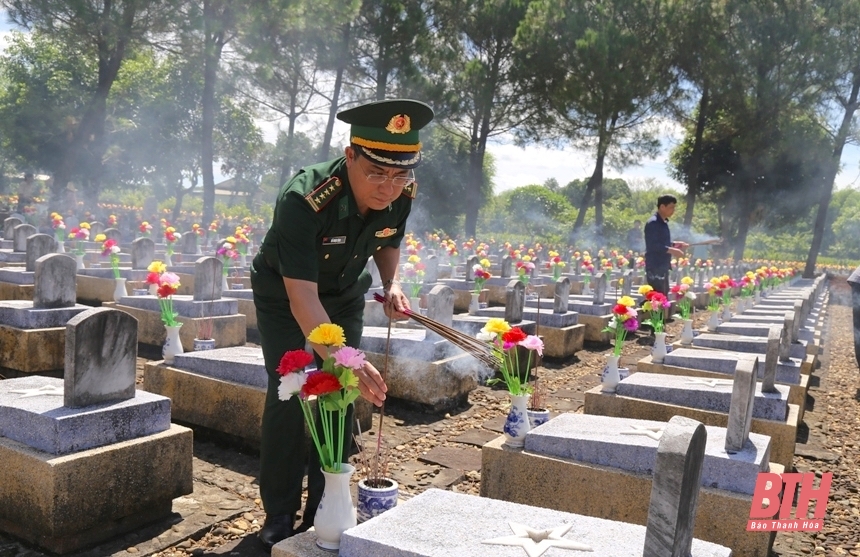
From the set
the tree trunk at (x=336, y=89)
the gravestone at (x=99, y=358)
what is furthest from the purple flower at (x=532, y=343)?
the tree trunk at (x=336, y=89)

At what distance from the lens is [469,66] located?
960 inches

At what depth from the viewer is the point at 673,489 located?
1.87 meters

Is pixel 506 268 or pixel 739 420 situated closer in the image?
pixel 739 420

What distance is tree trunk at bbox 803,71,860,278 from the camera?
26.2 meters

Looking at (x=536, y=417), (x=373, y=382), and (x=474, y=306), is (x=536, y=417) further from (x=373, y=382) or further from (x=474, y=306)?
(x=474, y=306)

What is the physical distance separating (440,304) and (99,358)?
11.4ft

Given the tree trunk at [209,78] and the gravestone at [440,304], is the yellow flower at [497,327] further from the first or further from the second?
the tree trunk at [209,78]

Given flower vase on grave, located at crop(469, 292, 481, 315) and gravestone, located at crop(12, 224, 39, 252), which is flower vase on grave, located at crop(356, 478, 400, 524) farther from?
gravestone, located at crop(12, 224, 39, 252)

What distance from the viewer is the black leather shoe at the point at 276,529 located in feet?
9.16

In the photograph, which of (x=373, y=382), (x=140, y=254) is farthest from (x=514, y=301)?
(x=140, y=254)

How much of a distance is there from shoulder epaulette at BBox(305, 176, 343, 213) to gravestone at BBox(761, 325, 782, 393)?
3018 mm

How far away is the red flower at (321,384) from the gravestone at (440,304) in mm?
4011

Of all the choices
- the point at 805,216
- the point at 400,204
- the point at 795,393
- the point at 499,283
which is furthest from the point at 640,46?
the point at 400,204

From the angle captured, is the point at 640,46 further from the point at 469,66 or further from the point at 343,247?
the point at 343,247
